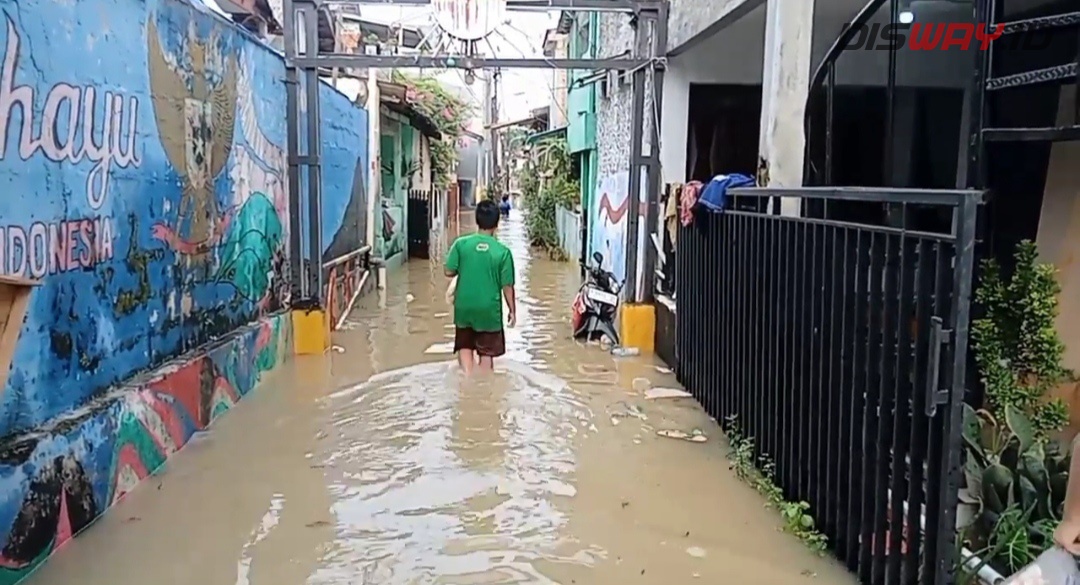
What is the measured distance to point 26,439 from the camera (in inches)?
159

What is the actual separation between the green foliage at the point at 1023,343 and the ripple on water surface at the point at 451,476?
6.74 feet

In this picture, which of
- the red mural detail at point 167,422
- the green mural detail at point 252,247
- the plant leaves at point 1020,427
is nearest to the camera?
the plant leaves at point 1020,427

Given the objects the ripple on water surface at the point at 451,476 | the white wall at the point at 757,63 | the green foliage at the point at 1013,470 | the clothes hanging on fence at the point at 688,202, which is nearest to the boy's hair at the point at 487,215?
the ripple on water surface at the point at 451,476

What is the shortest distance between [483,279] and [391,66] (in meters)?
2.63

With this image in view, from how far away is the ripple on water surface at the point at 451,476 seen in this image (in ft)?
14.0

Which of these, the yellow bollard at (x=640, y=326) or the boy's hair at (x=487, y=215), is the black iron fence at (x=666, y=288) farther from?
the boy's hair at (x=487, y=215)

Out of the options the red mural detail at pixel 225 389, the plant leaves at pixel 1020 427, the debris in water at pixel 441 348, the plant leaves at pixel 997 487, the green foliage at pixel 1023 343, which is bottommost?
the debris in water at pixel 441 348

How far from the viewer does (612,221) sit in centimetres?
1283

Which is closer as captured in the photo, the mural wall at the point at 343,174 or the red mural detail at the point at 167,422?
the red mural detail at the point at 167,422

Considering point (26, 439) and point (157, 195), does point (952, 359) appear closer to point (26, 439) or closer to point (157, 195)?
point (26, 439)

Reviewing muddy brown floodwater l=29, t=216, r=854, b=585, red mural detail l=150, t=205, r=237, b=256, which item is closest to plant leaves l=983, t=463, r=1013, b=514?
muddy brown floodwater l=29, t=216, r=854, b=585

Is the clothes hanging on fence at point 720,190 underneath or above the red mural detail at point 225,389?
above

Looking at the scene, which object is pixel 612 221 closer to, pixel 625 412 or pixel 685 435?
pixel 625 412

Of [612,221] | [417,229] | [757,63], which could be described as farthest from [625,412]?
[417,229]
